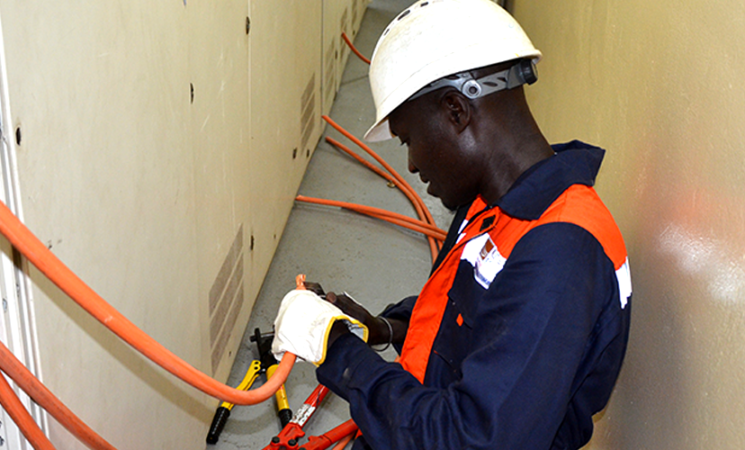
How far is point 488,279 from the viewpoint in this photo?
1165 mm

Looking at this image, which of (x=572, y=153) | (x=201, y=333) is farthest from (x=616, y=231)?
→ (x=201, y=333)

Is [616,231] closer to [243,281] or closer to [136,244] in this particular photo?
[136,244]

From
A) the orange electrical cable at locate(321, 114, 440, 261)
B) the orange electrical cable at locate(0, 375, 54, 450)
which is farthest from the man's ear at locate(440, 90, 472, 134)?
the orange electrical cable at locate(321, 114, 440, 261)

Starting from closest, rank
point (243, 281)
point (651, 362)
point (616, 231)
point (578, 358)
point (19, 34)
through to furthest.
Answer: point (19, 34) → point (578, 358) → point (616, 231) → point (651, 362) → point (243, 281)

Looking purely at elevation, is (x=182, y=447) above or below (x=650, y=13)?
below

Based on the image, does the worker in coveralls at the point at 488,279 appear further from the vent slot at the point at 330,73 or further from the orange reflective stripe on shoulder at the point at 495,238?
the vent slot at the point at 330,73

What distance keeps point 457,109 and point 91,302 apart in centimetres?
65

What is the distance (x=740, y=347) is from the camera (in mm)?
978

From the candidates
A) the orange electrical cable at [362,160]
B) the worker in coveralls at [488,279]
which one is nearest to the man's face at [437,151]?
the worker in coveralls at [488,279]

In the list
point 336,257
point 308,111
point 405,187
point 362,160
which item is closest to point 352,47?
point 362,160

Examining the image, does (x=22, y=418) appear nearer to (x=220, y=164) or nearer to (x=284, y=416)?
(x=220, y=164)

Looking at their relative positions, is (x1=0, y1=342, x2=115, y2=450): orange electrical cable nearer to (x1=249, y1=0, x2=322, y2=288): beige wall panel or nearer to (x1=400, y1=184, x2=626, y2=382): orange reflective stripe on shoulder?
(x1=400, y1=184, x2=626, y2=382): orange reflective stripe on shoulder

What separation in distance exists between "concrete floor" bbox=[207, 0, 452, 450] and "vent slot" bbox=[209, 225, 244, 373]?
9.5 inches

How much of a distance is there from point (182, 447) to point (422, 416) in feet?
3.28
